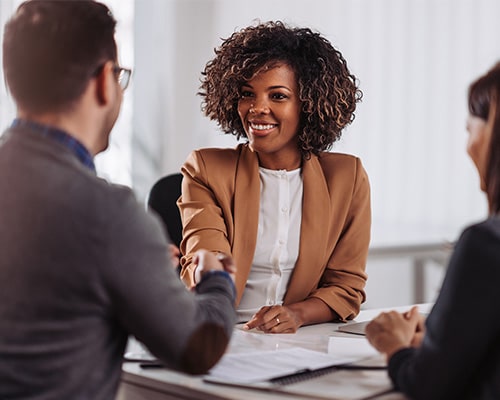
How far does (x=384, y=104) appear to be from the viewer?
4465mm

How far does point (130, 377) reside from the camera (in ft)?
5.20

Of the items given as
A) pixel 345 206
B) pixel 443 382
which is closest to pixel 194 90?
pixel 345 206

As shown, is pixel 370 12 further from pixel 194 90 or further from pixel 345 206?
pixel 345 206

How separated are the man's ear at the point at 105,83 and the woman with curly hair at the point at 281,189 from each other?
88 centimetres

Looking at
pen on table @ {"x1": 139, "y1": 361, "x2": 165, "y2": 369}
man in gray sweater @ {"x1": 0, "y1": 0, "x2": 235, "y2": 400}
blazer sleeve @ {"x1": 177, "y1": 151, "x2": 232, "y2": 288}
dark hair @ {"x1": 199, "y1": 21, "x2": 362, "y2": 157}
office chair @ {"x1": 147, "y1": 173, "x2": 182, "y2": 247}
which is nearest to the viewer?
man in gray sweater @ {"x1": 0, "y1": 0, "x2": 235, "y2": 400}

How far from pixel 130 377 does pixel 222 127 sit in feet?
3.55

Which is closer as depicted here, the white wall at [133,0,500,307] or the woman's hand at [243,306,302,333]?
the woman's hand at [243,306,302,333]

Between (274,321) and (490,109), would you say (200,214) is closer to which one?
(274,321)

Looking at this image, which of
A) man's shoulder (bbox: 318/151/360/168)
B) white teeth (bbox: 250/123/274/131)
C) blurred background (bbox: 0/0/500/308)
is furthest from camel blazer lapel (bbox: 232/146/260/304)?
blurred background (bbox: 0/0/500/308)

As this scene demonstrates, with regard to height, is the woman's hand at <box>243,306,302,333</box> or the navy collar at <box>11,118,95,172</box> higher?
the navy collar at <box>11,118,95,172</box>

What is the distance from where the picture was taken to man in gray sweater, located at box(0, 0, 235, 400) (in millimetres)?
1212

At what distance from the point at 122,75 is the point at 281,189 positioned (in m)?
0.98

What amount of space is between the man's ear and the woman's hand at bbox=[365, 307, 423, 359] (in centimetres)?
70

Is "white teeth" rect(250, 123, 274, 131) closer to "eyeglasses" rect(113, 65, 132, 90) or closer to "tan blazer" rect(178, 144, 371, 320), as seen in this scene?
"tan blazer" rect(178, 144, 371, 320)
